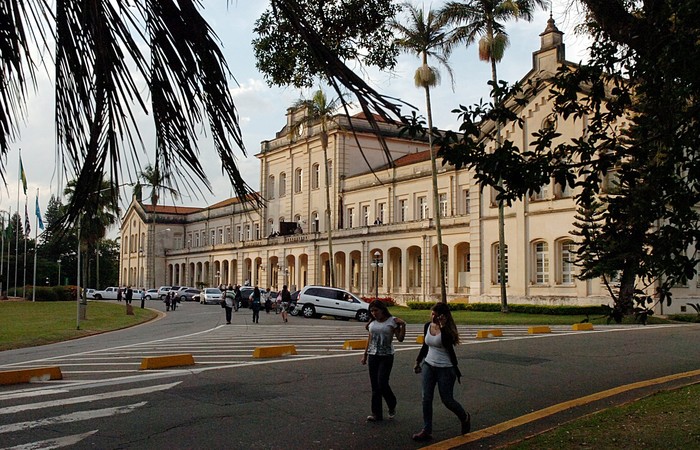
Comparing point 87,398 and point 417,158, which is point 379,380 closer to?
point 87,398

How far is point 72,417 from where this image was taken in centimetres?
857

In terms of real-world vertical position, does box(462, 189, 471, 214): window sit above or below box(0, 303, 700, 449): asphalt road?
above

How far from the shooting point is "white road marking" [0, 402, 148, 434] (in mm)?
7962

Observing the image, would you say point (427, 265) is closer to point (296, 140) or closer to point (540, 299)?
point (540, 299)

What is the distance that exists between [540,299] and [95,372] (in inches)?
1177

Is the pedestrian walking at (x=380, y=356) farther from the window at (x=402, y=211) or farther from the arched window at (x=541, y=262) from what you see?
the window at (x=402, y=211)

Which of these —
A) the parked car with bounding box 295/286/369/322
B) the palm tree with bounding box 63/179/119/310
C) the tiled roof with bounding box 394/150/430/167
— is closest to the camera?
the palm tree with bounding box 63/179/119/310

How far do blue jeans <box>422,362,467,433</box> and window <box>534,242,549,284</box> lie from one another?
32110mm

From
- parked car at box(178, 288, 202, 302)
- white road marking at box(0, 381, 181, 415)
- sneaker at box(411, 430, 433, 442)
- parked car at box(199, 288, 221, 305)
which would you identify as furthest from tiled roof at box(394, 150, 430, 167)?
sneaker at box(411, 430, 433, 442)

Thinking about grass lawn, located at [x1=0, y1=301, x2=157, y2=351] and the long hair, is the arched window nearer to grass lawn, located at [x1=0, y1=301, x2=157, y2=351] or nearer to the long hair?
grass lawn, located at [x1=0, y1=301, x2=157, y2=351]

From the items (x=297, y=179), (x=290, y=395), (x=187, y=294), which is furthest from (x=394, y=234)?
(x=290, y=395)

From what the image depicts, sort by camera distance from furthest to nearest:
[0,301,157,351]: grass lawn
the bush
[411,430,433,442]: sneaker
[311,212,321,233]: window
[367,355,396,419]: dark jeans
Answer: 1. [311,212,321,233]: window
2. the bush
3. [0,301,157,351]: grass lawn
4. [367,355,396,419]: dark jeans
5. [411,430,433,442]: sneaker

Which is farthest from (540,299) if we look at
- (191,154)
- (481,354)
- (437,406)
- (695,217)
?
(191,154)

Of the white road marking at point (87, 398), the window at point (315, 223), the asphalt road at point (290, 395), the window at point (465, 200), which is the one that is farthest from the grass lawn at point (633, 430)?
the window at point (315, 223)
